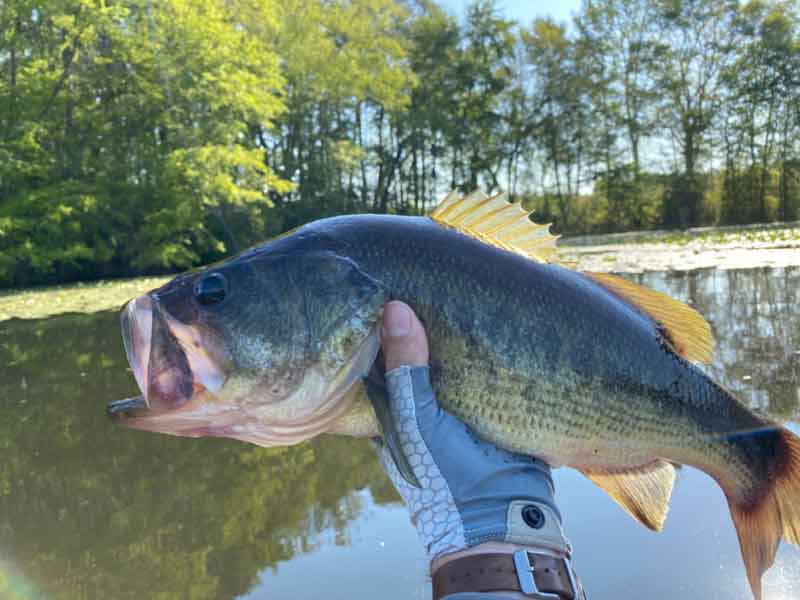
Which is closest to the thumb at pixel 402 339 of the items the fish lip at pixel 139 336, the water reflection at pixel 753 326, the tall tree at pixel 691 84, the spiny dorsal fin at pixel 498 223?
the spiny dorsal fin at pixel 498 223

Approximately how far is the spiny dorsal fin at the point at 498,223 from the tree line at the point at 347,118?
17.6 m

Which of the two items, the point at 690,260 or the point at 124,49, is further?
the point at 124,49

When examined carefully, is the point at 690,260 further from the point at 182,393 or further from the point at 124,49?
the point at 124,49

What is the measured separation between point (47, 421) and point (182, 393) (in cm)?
365

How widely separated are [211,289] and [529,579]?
1043mm

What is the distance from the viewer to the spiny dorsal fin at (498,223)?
1879 mm

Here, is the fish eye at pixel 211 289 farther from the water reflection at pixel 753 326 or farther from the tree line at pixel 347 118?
the tree line at pixel 347 118

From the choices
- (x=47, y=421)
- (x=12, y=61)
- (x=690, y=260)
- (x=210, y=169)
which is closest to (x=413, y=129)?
(x=210, y=169)

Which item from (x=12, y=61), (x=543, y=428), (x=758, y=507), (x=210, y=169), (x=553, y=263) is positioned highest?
(x=12, y=61)

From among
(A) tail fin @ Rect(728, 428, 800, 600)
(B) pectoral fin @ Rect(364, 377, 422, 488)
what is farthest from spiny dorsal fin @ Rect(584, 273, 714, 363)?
(B) pectoral fin @ Rect(364, 377, 422, 488)

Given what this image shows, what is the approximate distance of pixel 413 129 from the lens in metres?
32.5

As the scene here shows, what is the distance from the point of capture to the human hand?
4.80ft

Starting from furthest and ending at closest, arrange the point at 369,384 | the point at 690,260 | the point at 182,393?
1. the point at 690,260
2. the point at 369,384
3. the point at 182,393


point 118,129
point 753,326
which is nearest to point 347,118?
point 118,129
